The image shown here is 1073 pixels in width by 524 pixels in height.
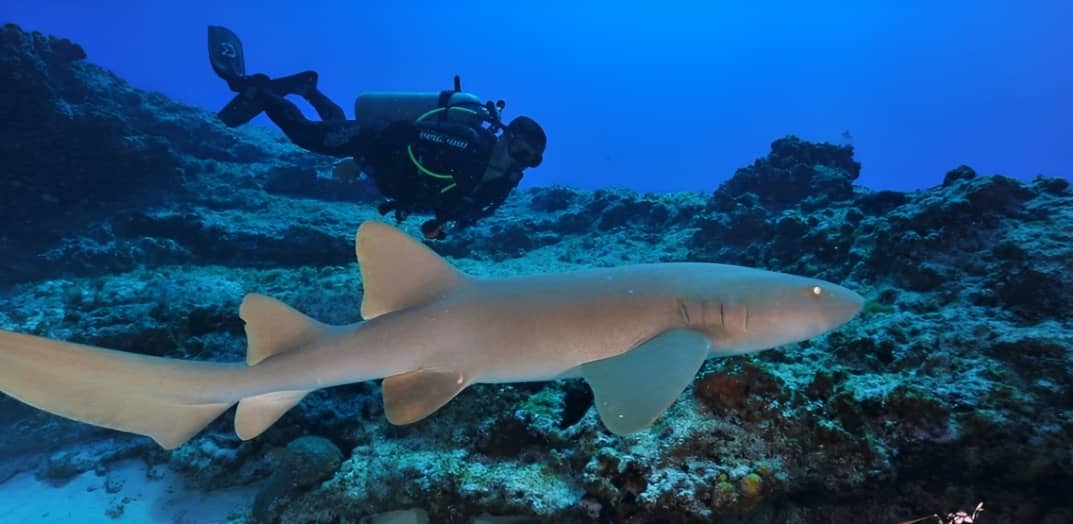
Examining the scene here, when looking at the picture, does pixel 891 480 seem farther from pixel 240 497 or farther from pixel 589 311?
pixel 240 497

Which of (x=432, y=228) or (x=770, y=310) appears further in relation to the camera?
(x=432, y=228)

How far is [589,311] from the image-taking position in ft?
9.11

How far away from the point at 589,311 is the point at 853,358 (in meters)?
2.22

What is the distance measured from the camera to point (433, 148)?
23.6 ft

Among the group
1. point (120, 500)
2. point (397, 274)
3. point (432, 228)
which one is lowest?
point (120, 500)

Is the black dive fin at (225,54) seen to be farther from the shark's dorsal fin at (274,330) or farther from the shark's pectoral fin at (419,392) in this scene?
the shark's pectoral fin at (419,392)

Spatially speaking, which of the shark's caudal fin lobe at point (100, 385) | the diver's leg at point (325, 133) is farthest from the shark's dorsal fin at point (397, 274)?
the diver's leg at point (325, 133)

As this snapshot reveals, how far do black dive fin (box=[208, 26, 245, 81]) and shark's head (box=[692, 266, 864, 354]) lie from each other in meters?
11.5

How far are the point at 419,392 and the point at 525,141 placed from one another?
Result: 187 inches

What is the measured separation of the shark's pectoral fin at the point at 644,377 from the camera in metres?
2.29

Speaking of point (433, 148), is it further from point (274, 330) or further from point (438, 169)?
point (274, 330)

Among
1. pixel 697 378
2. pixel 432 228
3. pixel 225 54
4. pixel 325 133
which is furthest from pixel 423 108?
pixel 697 378

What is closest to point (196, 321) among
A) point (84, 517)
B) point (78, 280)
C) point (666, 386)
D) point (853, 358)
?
point (84, 517)

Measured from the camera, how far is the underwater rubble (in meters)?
2.87
